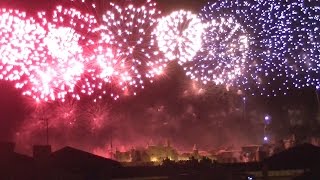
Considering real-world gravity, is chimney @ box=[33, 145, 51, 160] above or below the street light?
below

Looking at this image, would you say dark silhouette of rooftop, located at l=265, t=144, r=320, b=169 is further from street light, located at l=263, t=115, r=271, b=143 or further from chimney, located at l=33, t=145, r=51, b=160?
street light, located at l=263, t=115, r=271, b=143

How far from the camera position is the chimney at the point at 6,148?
15.4 m

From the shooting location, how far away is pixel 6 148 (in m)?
15.8

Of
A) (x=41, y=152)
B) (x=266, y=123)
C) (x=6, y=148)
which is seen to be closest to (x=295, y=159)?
(x=41, y=152)

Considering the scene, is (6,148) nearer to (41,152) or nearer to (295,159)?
(41,152)

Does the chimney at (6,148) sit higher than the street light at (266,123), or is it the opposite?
the street light at (266,123)

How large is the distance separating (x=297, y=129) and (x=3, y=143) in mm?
35078

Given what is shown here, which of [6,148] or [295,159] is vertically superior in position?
[6,148]

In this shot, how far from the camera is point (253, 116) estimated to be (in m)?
48.8

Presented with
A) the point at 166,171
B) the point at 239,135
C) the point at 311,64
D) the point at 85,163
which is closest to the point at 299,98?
the point at 239,135

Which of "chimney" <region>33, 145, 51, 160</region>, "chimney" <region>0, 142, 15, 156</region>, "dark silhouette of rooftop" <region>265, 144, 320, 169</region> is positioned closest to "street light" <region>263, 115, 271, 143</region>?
"dark silhouette of rooftop" <region>265, 144, 320, 169</region>

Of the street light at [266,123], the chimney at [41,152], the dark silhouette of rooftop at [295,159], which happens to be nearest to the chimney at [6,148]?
the chimney at [41,152]

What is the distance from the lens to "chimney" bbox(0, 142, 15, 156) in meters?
15.4

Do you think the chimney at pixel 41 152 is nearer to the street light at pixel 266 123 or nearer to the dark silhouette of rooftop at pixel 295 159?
the dark silhouette of rooftop at pixel 295 159
